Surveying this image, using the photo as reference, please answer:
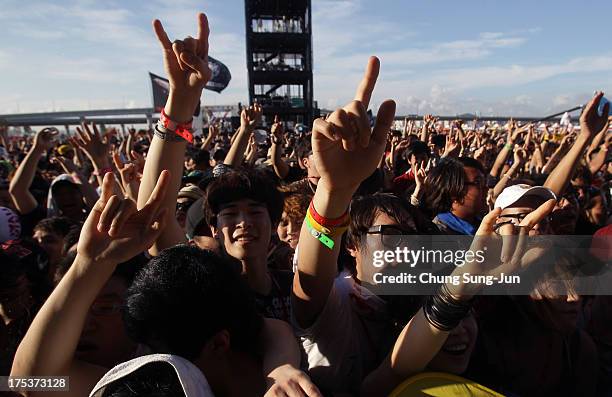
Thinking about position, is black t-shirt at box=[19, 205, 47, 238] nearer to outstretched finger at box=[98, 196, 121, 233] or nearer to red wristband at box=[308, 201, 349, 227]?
outstretched finger at box=[98, 196, 121, 233]

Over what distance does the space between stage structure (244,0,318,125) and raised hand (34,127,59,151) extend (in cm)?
2073

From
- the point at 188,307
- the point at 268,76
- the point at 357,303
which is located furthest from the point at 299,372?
the point at 268,76

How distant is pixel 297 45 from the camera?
2506 centimetres

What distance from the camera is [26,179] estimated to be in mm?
3289

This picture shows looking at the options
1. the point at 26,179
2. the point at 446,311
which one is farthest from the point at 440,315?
the point at 26,179

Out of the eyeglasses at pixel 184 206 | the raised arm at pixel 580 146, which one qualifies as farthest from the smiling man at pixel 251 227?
the raised arm at pixel 580 146

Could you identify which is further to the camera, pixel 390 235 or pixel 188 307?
pixel 390 235

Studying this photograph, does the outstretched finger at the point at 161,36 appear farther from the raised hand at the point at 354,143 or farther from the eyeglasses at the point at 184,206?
the eyeglasses at the point at 184,206

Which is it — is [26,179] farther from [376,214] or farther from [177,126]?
[376,214]

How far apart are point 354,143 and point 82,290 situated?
896 mm

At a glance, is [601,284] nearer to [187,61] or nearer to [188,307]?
[188,307]

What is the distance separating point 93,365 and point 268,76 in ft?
79.5

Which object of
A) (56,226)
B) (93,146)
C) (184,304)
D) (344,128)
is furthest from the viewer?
(93,146)

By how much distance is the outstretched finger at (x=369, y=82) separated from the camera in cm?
127
